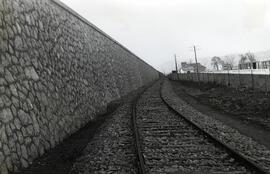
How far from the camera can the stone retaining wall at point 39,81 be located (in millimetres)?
8797

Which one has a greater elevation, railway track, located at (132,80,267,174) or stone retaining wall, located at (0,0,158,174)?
stone retaining wall, located at (0,0,158,174)

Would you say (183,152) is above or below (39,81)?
below

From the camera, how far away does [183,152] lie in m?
9.62

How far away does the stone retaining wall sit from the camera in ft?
28.9

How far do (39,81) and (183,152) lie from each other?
4517mm

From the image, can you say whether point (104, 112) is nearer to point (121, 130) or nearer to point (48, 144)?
point (121, 130)

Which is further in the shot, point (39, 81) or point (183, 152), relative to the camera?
point (39, 81)

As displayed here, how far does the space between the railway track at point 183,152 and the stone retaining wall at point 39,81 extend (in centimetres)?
247

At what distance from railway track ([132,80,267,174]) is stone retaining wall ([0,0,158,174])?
247 cm

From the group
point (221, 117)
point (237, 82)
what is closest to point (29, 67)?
point (221, 117)

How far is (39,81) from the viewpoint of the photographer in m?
11.4

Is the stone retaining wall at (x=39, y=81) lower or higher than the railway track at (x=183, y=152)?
higher

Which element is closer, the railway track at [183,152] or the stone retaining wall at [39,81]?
the railway track at [183,152]

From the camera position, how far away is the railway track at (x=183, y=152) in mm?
7969
